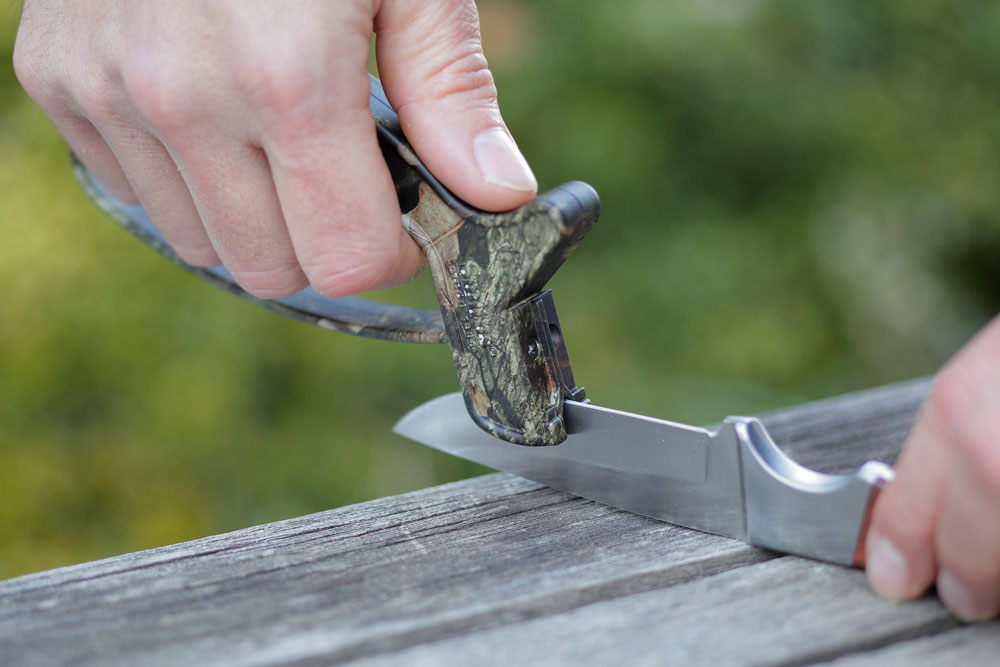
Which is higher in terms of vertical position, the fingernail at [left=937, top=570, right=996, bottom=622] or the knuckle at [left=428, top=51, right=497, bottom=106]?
the knuckle at [left=428, top=51, right=497, bottom=106]

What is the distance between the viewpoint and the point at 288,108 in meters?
1.06

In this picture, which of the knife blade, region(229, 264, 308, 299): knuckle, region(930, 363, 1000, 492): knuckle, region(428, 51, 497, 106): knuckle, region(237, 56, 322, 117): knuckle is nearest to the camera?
region(930, 363, 1000, 492): knuckle

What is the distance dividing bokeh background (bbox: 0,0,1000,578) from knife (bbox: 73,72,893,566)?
6.31 feet

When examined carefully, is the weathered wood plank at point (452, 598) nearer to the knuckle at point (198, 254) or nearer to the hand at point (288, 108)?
the hand at point (288, 108)

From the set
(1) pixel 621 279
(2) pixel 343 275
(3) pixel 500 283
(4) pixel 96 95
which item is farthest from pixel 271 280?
(1) pixel 621 279

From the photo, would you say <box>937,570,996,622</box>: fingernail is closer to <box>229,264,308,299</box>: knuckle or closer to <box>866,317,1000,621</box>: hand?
<box>866,317,1000,621</box>: hand

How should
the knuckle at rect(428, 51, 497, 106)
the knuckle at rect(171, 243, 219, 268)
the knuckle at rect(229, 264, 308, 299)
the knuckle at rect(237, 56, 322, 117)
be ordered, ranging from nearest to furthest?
the knuckle at rect(237, 56, 322, 117) < the knuckle at rect(428, 51, 497, 106) < the knuckle at rect(229, 264, 308, 299) < the knuckle at rect(171, 243, 219, 268)

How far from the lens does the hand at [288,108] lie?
1.04 m

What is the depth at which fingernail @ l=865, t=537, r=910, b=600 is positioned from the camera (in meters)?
0.85

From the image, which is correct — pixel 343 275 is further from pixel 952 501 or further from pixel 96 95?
pixel 952 501

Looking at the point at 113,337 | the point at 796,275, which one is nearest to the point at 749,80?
the point at 796,275

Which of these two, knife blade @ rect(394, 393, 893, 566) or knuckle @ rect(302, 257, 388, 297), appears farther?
knuckle @ rect(302, 257, 388, 297)

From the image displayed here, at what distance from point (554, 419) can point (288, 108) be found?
1.60 ft

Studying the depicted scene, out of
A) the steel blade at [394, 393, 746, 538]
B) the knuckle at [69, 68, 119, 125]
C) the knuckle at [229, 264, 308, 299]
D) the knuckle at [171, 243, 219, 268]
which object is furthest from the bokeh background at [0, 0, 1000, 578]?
the steel blade at [394, 393, 746, 538]
